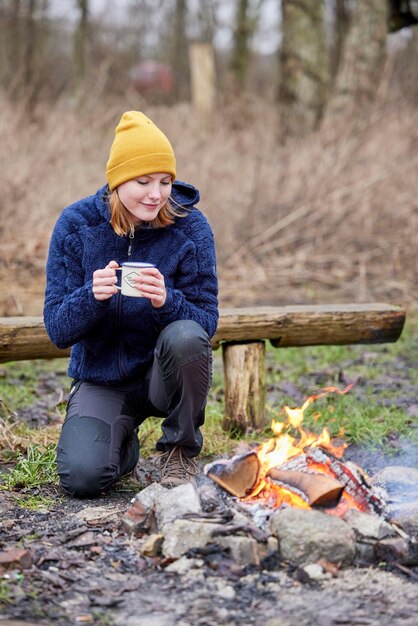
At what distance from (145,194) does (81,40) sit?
15.4 m

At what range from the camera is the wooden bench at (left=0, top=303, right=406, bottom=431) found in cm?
467

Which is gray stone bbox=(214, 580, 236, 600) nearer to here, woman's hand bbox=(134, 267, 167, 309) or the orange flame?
the orange flame

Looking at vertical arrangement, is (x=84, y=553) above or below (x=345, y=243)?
below

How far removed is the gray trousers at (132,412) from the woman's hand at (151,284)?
244mm

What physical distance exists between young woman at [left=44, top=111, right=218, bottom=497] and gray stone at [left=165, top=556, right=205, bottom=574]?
84 centimetres

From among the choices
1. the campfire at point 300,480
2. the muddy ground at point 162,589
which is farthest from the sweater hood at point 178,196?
the muddy ground at point 162,589

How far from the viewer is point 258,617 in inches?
107

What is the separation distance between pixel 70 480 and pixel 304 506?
1.11 m

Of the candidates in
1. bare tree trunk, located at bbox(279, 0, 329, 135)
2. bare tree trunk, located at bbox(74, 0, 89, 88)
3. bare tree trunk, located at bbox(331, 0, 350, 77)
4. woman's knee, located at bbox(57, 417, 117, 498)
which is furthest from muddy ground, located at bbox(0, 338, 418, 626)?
bare tree trunk, located at bbox(331, 0, 350, 77)

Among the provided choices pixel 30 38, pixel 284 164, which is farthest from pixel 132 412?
pixel 30 38

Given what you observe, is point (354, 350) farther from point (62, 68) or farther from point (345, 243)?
point (62, 68)

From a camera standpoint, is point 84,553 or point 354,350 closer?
point 84,553

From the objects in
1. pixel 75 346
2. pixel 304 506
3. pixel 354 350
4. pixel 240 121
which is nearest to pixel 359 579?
pixel 304 506

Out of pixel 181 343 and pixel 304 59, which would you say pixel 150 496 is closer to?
pixel 181 343
